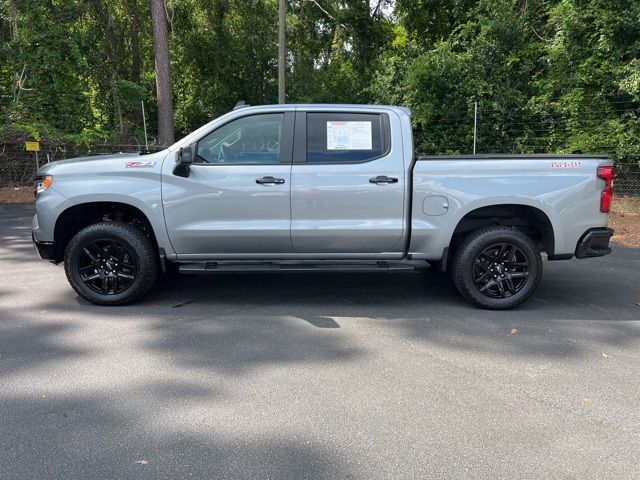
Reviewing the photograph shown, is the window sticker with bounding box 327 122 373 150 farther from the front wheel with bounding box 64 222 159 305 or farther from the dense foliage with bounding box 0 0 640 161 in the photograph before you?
the dense foliage with bounding box 0 0 640 161

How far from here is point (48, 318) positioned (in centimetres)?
490

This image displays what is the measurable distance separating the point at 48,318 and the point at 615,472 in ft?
15.1

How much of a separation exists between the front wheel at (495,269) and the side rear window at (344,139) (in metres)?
1.28

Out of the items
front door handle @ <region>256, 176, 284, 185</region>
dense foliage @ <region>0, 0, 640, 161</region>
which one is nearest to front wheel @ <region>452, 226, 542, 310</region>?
front door handle @ <region>256, 176, 284, 185</region>

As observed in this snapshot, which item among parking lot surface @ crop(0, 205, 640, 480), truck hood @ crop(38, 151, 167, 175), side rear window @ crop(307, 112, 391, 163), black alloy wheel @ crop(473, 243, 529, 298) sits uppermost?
side rear window @ crop(307, 112, 391, 163)

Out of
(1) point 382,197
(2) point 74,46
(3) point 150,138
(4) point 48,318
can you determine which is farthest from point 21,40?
(1) point 382,197

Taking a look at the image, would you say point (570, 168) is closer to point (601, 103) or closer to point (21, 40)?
point (601, 103)

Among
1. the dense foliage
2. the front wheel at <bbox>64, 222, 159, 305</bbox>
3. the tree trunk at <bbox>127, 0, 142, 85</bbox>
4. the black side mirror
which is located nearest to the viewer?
the black side mirror

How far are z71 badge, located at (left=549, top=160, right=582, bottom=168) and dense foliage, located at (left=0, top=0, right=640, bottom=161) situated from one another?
850cm

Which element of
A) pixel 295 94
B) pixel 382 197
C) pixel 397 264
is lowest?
pixel 397 264

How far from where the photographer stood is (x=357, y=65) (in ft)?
69.9

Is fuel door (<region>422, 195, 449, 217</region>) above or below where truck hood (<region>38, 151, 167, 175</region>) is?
below

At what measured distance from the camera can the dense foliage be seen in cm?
1295

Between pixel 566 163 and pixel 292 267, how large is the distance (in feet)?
9.16
